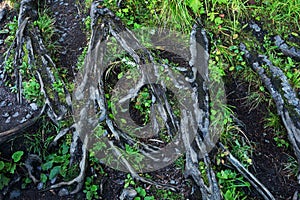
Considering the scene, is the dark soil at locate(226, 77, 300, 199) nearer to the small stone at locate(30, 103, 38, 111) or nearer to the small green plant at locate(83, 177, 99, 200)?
the small green plant at locate(83, 177, 99, 200)

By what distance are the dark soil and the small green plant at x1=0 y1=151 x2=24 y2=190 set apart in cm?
260

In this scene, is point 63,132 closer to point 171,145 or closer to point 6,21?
point 171,145

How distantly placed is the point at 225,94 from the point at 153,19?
5.33ft

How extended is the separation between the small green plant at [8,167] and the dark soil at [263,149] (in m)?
2.60

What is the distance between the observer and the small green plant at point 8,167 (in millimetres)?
3680

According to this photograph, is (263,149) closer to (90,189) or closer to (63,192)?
(90,189)

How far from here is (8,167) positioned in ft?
12.4

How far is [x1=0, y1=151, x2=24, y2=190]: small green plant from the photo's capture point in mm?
3680

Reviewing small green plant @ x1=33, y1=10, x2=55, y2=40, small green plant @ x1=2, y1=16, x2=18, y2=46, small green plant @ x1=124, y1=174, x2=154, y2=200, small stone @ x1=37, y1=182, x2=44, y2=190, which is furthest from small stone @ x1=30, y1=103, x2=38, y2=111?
small green plant @ x1=124, y1=174, x2=154, y2=200

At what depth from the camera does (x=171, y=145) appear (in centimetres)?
396

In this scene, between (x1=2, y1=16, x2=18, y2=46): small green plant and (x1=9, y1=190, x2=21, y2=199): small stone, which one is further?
(x1=2, y1=16, x2=18, y2=46): small green plant

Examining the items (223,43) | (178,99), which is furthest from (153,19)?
(178,99)

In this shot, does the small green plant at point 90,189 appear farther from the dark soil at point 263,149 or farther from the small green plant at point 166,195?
the dark soil at point 263,149

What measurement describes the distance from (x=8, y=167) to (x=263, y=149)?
114 inches
